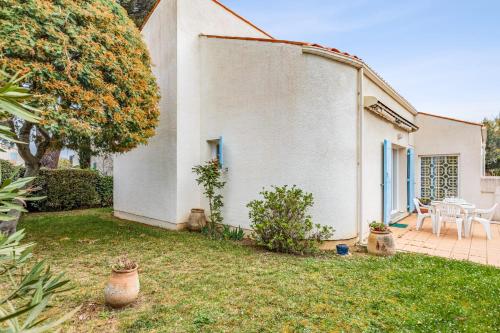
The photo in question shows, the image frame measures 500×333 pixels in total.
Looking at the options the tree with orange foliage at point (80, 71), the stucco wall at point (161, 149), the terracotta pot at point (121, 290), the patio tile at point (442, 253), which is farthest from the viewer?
the stucco wall at point (161, 149)

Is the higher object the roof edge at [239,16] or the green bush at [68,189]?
the roof edge at [239,16]

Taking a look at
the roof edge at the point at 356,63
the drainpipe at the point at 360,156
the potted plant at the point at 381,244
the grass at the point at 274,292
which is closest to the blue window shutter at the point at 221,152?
the grass at the point at 274,292

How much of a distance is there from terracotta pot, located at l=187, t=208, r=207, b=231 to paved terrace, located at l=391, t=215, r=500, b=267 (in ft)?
20.7

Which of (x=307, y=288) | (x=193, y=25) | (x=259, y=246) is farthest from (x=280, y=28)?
(x=307, y=288)

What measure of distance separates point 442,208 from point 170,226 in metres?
9.51

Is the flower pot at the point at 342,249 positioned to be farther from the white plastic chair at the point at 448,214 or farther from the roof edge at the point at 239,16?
the roof edge at the point at 239,16

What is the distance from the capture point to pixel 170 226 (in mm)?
9977

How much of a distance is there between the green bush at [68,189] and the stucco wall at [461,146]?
18158mm

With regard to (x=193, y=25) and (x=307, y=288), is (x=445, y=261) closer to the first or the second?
(x=307, y=288)

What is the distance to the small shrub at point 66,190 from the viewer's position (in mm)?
14305

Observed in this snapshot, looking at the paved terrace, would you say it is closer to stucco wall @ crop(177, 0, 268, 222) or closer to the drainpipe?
the drainpipe

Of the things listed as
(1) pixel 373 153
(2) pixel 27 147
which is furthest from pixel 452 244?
(2) pixel 27 147

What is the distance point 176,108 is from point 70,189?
9673 mm

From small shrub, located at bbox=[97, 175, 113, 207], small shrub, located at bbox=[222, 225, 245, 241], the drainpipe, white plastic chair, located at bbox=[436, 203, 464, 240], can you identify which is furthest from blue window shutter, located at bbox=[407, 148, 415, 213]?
small shrub, located at bbox=[97, 175, 113, 207]
